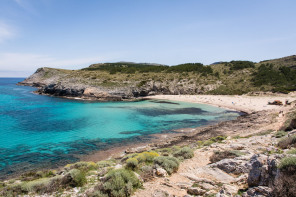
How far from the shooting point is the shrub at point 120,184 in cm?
653

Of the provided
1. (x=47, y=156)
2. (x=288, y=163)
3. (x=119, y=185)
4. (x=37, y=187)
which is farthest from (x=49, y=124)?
(x=288, y=163)

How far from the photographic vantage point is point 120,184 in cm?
673

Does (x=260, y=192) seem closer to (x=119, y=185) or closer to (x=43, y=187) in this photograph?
(x=119, y=185)

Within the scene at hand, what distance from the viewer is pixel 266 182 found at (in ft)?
17.6

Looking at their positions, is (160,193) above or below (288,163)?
below

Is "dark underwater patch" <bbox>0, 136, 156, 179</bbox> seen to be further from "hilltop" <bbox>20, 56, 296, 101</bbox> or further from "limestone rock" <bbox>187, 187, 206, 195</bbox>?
"hilltop" <bbox>20, 56, 296, 101</bbox>

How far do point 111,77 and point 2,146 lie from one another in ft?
178

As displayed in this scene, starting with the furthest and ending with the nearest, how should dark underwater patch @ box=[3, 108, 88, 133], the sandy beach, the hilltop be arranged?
Result: the hilltop, the sandy beach, dark underwater patch @ box=[3, 108, 88, 133]

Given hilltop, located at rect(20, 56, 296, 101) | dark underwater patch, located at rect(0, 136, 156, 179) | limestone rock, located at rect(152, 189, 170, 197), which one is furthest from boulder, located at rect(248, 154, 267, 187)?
hilltop, located at rect(20, 56, 296, 101)

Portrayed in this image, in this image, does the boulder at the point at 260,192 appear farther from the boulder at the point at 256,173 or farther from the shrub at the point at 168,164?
the shrub at the point at 168,164

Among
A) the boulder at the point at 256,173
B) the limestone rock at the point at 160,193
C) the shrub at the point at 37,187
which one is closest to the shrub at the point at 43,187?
the shrub at the point at 37,187

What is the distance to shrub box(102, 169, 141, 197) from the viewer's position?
653 centimetres

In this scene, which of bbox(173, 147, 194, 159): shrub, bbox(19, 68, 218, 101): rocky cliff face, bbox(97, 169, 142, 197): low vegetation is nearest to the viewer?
bbox(97, 169, 142, 197): low vegetation

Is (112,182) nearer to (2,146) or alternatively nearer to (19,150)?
(19,150)
